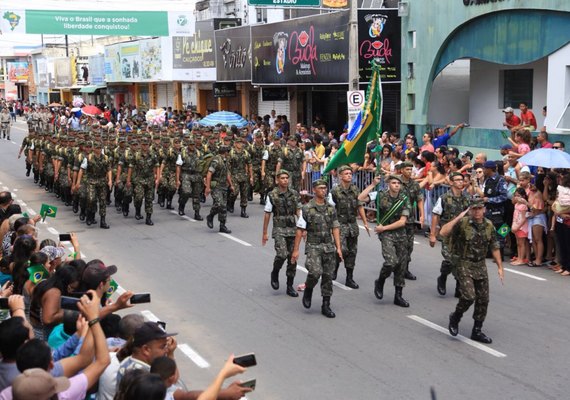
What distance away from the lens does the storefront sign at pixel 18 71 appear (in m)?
93.1

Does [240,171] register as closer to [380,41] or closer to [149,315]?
[380,41]

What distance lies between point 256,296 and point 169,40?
3044 centimetres

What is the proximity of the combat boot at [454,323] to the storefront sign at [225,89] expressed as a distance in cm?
2624

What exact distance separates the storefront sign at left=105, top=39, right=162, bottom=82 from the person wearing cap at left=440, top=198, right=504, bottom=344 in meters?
33.7

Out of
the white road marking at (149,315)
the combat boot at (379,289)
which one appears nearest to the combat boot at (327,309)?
the combat boot at (379,289)

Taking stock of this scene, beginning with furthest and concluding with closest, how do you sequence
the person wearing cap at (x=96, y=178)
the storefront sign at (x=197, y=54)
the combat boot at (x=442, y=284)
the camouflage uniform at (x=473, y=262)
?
1. the storefront sign at (x=197, y=54)
2. the person wearing cap at (x=96, y=178)
3. the combat boot at (x=442, y=284)
4. the camouflage uniform at (x=473, y=262)

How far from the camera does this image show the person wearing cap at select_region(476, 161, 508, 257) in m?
13.3

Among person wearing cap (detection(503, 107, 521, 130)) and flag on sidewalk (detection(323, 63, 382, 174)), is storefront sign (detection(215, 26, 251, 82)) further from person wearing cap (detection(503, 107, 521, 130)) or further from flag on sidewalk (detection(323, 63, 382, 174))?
flag on sidewalk (detection(323, 63, 382, 174))

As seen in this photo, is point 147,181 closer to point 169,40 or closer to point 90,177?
point 90,177

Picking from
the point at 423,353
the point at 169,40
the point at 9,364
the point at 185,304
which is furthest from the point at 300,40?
the point at 9,364

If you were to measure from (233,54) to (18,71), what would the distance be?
2644 inches

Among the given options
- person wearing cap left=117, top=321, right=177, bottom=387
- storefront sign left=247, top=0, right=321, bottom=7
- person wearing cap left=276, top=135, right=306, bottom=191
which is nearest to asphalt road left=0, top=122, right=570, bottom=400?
person wearing cap left=117, top=321, right=177, bottom=387

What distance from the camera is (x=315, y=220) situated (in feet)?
34.6

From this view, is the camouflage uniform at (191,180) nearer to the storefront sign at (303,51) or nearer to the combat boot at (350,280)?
the combat boot at (350,280)
